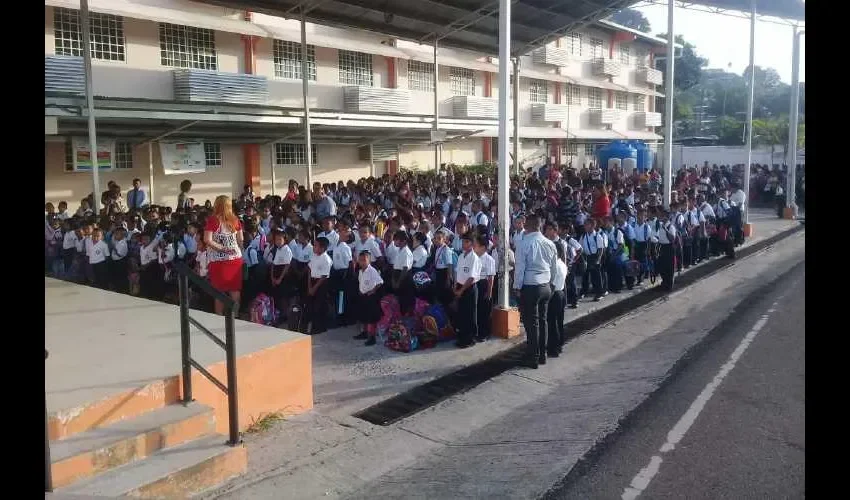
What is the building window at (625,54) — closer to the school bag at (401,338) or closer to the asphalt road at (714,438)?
the asphalt road at (714,438)

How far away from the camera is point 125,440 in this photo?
4.49 m

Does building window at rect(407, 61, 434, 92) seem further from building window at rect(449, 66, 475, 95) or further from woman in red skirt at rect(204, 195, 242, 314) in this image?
woman in red skirt at rect(204, 195, 242, 314)

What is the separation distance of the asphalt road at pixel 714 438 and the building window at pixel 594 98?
3054 centimetres

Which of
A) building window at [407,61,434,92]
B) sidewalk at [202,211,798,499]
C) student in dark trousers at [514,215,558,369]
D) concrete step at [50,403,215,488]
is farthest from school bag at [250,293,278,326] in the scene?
building window at [407,61,434,92]

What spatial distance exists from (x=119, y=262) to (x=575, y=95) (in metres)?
29.6

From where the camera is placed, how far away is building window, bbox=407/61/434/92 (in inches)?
1010

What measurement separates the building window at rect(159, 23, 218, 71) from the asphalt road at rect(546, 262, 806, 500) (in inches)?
585

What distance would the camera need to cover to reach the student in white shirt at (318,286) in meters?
8.88

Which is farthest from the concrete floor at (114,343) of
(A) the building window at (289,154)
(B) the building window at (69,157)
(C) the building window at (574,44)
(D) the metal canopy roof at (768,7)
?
(C) the building window at (574,44)

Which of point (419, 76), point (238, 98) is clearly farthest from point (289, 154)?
point (419, 76)

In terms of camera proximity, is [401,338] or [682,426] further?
[401,338]

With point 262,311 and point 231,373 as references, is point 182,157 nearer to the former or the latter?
point 262,311
